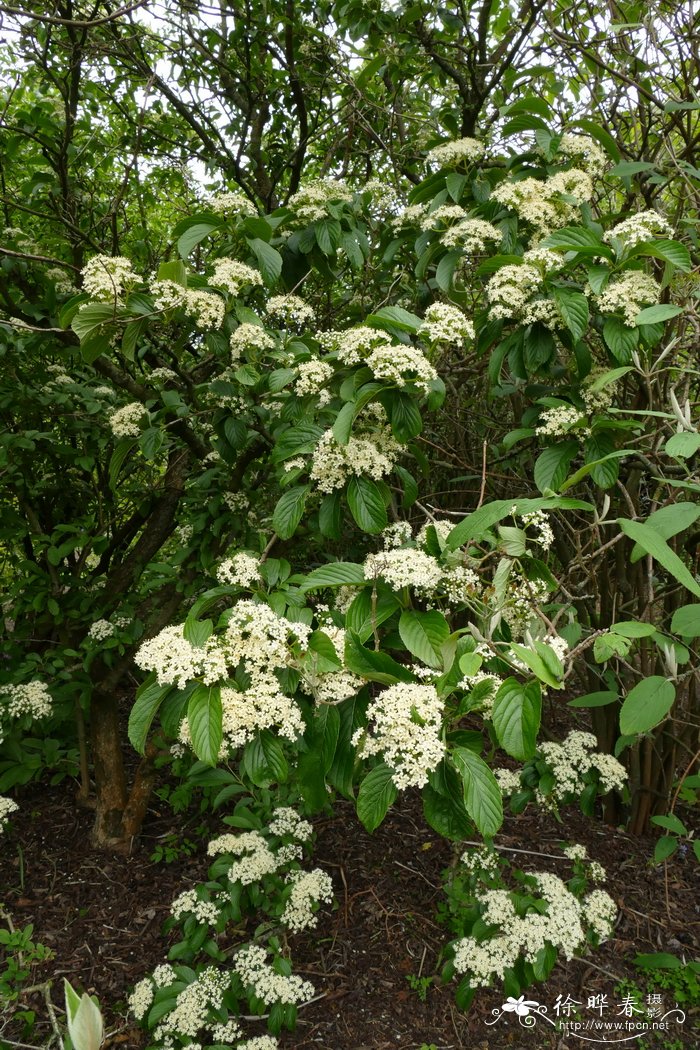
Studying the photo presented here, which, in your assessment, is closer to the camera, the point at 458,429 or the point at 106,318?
the point at 106,318

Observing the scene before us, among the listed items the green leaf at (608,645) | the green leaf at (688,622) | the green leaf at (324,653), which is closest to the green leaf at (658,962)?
the green leaf at (688,622)

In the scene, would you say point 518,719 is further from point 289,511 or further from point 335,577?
point 289,511

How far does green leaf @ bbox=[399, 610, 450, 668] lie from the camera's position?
4.50 ft

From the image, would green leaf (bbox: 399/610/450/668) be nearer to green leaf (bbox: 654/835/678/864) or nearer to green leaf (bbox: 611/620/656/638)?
green leaf (bbox: 611/620/656/638)

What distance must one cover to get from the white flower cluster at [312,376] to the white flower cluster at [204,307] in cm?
31

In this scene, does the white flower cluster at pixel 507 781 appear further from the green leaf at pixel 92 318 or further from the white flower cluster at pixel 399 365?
the green leaf at pixel 92 318

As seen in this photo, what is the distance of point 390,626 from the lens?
175 cm

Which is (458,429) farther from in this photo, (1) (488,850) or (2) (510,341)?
(1) (488,850)

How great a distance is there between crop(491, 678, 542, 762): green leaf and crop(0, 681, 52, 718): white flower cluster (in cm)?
187

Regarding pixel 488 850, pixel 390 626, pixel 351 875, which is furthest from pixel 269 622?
pixel 351 875

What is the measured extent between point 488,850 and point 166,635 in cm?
141

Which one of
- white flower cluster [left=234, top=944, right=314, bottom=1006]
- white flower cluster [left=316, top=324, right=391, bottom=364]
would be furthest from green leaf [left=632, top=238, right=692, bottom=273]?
white flower cluster [left=234, top=944, right=314, bottom=1006]

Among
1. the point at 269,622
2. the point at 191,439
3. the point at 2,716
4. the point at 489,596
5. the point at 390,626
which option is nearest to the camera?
the point at 269,622

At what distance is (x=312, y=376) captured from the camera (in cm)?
183
